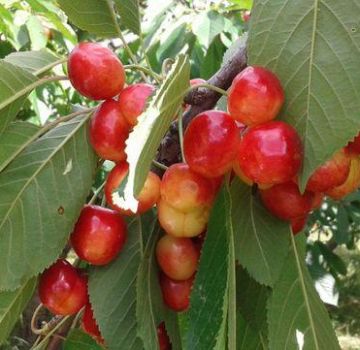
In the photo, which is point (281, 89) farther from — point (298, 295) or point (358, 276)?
point (358, 276)

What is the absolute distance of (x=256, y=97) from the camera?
635mm

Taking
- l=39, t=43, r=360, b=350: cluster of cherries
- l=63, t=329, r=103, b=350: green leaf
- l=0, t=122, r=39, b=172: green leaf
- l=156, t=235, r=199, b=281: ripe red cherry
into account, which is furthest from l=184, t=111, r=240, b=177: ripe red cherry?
l=63, t=329, r=103, b=350: green leaf

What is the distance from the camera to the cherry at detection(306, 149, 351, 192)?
0.68 m

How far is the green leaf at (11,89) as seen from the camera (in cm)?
81

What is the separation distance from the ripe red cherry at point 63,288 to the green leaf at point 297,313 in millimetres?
248

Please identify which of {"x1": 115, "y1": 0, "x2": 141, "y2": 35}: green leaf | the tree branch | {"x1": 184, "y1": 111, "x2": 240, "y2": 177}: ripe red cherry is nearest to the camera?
{"x1": 184, "y1": 111, "x2": 240, "y2": 177}: ripe red cherry

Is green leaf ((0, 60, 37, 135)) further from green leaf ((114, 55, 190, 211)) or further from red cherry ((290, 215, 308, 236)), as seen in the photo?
red cherry ((290, 215, 308, 236))

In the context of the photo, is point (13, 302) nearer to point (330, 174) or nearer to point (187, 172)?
point (187, 172)

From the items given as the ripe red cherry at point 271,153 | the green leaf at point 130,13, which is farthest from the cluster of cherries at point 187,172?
the green leaf at point 130,13

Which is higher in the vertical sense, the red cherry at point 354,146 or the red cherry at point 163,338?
the red cherry at point 354,146

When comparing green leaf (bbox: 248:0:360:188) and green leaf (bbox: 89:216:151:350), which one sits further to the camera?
green leaf (bbox: 89:216:151:350)

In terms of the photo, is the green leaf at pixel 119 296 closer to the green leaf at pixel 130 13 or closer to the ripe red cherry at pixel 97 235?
the ripe red cherry at pixel 97 235

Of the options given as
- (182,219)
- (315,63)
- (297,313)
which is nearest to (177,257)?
(182,219)

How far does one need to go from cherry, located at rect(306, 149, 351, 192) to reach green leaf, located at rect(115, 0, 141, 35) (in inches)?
14.5
